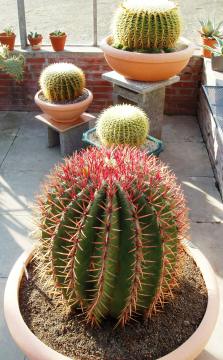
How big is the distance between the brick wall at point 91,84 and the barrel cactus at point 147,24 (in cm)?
83

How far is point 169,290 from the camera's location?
1.78m

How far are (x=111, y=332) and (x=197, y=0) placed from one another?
23.3 ft

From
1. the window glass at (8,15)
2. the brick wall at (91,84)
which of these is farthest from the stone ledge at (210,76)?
the window glass at (8,15)

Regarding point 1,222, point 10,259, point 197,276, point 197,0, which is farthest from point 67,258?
point 197,0

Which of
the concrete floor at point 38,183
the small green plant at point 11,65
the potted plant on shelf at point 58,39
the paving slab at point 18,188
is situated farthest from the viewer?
the potted plant on shelf at point 58,39

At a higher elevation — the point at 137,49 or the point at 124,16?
the point at 124,16

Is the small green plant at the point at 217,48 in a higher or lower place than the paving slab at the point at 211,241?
higher

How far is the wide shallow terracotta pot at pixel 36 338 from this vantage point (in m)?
1.61

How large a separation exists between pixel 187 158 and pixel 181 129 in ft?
1.95

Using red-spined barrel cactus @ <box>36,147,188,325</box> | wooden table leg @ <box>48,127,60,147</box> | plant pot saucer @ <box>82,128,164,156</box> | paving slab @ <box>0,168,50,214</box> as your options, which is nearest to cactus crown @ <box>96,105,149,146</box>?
plant pot saucer @ <box>82,128,164,156</box>

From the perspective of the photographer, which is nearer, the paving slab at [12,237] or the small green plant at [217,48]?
the paving slab at [12,237]

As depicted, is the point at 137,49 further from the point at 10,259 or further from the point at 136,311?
the point at 136,311

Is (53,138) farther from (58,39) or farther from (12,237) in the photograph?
(12,237)

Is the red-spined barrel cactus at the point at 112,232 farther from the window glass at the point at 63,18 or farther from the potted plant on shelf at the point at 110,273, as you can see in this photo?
the window glass at the point at 63,18
